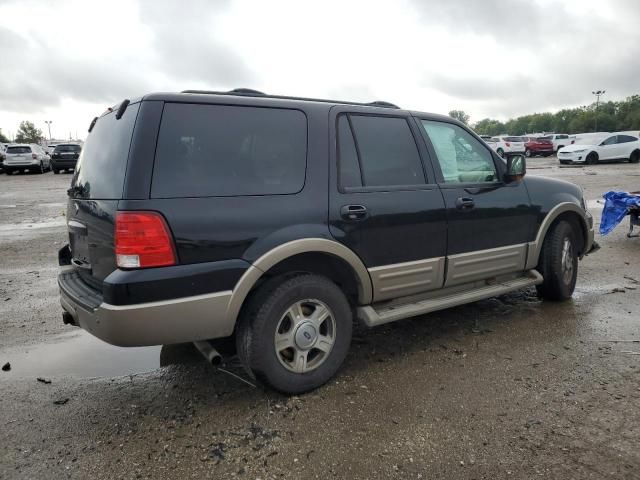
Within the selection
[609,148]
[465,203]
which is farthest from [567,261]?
[609,148]

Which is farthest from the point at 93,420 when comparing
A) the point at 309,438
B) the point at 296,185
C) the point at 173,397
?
the point at 296,185

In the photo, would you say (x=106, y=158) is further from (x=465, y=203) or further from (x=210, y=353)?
(x=465, y=203)

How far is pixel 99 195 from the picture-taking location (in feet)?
9.93

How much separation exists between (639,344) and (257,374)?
9.95 ft

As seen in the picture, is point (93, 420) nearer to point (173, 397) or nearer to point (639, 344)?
point (173, 397)

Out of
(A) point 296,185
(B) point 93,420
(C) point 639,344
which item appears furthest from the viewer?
(C) point 639,344

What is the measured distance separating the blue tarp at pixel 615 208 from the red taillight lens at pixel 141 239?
709 cm

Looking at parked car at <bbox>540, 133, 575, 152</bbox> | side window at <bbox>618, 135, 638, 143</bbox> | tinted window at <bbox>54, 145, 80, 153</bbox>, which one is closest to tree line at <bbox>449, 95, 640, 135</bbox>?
parked car at <bbox>540, 133, 575, 152</bbox>

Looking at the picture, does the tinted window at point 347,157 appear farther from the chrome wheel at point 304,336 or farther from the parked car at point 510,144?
the parked car at point 510,144

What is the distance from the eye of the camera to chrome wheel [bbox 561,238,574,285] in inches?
192

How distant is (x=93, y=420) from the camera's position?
3021 mm

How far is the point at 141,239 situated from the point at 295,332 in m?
1.12

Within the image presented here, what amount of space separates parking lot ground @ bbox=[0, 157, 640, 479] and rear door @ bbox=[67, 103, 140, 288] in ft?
2.84

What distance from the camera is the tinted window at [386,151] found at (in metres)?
3.63
